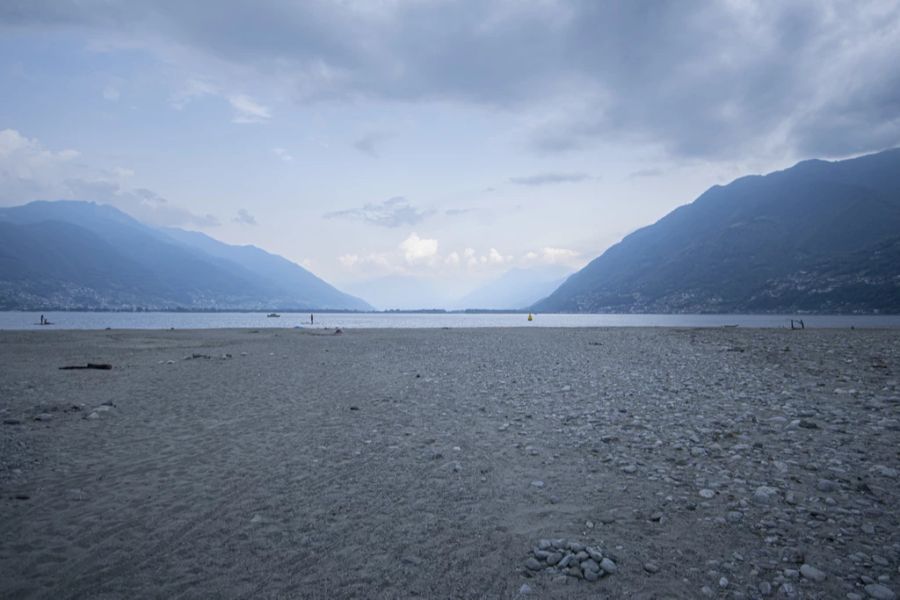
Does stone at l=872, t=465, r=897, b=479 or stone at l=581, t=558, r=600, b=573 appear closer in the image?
stone at l=581, t=558, r=600, b=573

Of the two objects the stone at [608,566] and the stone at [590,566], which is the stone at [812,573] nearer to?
the stone at [608,566]

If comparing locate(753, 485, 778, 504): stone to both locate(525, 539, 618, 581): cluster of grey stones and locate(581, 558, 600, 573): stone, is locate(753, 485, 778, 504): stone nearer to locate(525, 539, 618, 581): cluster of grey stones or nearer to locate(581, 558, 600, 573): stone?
locate(525, 539, 618, 581): cluster of grey stones

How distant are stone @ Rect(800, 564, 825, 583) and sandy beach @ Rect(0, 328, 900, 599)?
0.03m

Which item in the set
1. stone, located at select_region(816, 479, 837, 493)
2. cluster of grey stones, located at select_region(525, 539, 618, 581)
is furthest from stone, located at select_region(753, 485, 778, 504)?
cluster of grey stones, located at select_region(525, 539, 618, 581)

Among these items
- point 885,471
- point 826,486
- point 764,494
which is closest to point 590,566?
point 764,494

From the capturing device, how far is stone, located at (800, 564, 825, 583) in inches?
181

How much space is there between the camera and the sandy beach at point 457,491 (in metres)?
5.09

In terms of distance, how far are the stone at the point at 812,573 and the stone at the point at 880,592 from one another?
36cm

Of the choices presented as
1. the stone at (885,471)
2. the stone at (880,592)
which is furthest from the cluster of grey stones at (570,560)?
the stone at (885,471)

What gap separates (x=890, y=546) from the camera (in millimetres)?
5133

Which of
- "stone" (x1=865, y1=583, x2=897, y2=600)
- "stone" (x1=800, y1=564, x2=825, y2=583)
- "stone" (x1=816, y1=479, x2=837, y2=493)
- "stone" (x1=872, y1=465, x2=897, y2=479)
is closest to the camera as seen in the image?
"stone" (x1=865, y1=583, x2=897, y2=600)

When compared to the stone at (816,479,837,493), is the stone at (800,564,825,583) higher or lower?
lower

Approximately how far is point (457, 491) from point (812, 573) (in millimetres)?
4924

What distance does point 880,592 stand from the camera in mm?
4316
